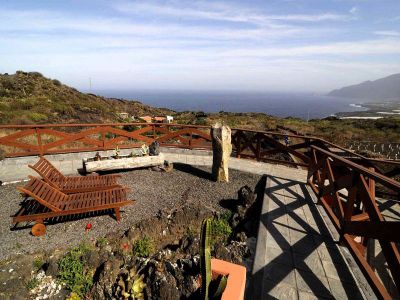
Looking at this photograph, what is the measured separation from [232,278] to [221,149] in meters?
5.53

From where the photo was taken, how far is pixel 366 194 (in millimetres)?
3289

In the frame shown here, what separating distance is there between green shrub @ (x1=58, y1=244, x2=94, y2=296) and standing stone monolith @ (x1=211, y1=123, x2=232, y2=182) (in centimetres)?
440

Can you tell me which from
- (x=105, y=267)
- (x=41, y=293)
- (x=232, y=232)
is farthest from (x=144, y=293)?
(x=232, y=232)

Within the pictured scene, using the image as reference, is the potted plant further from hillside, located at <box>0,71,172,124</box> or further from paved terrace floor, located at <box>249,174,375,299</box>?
hillside, located at <box>0,71,172,124</box>

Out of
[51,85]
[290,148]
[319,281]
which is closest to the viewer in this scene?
[319,281]

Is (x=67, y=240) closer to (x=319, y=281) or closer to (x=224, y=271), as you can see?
(x=224, y=271)

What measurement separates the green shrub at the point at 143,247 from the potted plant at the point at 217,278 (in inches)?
104

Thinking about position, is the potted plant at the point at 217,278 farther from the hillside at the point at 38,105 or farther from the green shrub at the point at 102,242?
the hillside at the point at 38,105

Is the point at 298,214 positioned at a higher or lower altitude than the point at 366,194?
lower

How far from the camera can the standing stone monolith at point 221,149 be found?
7.98 meters

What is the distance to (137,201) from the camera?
6.76m

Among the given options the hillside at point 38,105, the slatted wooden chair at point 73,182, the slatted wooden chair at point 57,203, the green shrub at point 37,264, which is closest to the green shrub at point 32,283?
the green shrub at point 37,264

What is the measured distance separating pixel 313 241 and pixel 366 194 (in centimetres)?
174

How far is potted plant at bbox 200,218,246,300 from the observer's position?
2.48 m
